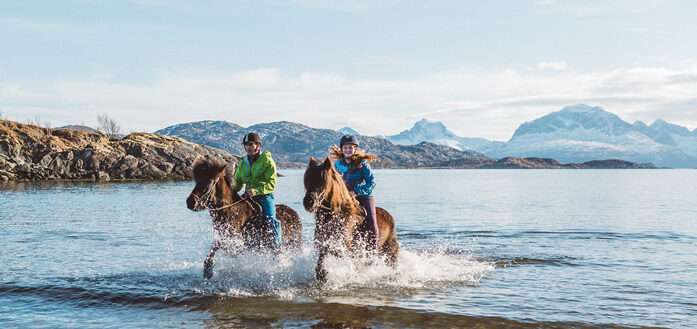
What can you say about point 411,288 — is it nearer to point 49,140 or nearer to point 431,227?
point 431,227

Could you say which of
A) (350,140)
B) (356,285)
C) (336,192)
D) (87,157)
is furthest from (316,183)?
(87,157)

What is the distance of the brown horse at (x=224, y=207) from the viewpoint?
29.8ft

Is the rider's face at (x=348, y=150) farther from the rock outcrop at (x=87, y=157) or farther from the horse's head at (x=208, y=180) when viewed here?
the rock outcrop at (x=87, y=157)

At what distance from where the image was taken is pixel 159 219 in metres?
25.1

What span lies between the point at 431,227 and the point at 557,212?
39.7 feet

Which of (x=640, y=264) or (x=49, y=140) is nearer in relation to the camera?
(x=640, y=264)

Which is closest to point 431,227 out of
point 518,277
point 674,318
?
point 518,277

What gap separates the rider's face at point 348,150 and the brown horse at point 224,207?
6.95ft

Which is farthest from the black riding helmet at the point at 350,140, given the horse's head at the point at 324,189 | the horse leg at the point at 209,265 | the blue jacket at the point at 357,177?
the horse leg at the point at 209,265

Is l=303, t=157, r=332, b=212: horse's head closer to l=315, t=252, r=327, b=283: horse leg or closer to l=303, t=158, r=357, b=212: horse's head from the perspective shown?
l=303, t=158, r=357, b=212: horse's head

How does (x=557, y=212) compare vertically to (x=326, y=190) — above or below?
below

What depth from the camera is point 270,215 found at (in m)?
10.3

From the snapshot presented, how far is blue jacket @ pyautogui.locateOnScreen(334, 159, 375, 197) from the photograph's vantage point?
9.83 metres

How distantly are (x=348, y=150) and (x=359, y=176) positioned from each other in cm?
58
